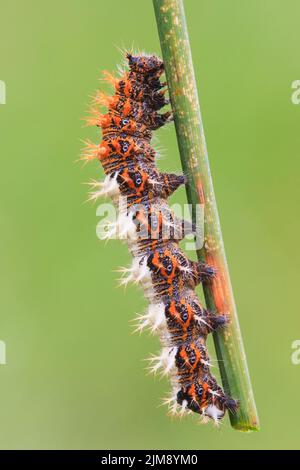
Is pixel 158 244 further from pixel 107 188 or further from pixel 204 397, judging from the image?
pixel 204 397

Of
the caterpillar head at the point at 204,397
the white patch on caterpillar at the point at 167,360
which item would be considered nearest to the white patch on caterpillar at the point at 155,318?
→ the white patch on caterpillar at the point at 167,360

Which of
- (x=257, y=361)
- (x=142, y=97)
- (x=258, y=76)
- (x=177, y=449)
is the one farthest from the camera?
(x=258, y=76)

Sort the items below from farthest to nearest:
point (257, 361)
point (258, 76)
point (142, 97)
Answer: point (258, 76) → point (257, 361) → point (142, 97)

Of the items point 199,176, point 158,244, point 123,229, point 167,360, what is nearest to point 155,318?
point 167,360

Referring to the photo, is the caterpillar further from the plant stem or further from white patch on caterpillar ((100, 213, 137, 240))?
the plant stem

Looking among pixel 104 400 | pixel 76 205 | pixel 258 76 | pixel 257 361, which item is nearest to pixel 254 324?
pixel 257 361

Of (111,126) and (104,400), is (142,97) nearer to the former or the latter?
(111,126)
